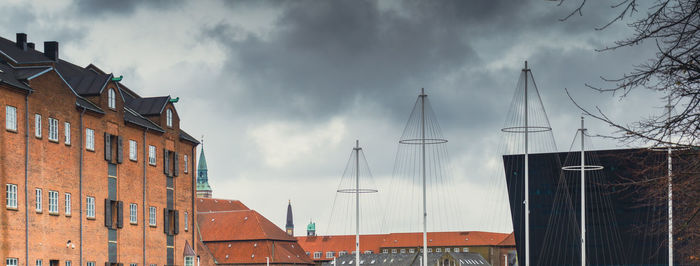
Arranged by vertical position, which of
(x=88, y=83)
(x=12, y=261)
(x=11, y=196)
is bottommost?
(x=12, y=261)

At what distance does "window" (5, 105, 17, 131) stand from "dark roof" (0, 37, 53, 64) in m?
9.51

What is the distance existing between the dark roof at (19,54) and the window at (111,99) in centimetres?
436

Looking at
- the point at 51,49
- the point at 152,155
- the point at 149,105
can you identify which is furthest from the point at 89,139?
the point at 51,49

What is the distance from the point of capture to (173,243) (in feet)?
229

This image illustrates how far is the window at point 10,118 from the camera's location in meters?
49.1

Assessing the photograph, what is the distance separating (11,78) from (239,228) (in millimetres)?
93362

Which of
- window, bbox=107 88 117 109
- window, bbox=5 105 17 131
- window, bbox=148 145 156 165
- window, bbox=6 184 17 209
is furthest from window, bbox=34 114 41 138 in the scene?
window, bbox=148 145 156 165

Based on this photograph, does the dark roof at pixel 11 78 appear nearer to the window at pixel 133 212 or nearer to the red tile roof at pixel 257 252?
the window at pixel 133 212

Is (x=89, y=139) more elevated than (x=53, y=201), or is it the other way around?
(x=89, y=139)

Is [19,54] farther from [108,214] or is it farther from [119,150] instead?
[108,214]

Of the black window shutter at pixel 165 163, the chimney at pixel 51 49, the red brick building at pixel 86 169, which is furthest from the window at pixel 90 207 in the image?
the chimney at pixel 51 49

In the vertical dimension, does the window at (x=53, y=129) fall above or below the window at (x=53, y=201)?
above

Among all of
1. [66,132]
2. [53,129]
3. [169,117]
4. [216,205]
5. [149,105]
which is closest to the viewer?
[53,129]

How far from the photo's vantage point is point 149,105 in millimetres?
68562
